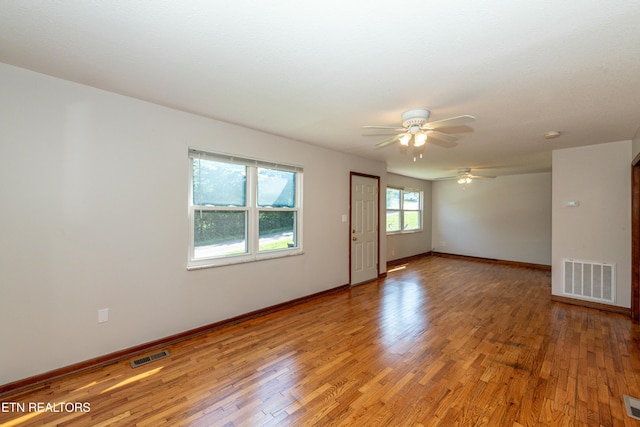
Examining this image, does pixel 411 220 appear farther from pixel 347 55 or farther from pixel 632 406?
pixel 347 55

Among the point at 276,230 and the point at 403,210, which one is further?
the point at 403,210

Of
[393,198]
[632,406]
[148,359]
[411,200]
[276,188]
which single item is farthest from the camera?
[411,200]

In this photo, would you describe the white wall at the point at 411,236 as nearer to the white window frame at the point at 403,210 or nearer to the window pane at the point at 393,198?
the white window frame at the point at 403,210

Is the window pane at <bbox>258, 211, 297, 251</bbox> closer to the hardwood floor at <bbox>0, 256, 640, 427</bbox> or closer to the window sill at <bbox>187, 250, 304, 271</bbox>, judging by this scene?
the window sill at <bbox>187, 250, 304, 271</bbox>

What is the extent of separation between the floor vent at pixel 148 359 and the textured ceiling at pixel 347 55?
245 centimetres

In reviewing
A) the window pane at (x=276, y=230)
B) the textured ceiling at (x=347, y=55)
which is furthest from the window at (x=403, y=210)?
the textured ceiling at (x=347, y=55)

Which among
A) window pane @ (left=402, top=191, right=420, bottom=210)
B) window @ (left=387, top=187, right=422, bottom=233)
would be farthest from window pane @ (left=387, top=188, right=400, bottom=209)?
window pane @ (left=402, top=191, right=420, bottom=210)

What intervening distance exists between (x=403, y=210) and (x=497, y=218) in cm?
248

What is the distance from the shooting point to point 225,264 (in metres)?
3.30

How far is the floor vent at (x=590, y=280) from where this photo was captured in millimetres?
3951

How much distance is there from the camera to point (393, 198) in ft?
24.0

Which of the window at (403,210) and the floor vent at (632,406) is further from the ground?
the window at (403,210)

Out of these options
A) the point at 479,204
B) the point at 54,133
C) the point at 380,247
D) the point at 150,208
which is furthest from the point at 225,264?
the point at 479,204

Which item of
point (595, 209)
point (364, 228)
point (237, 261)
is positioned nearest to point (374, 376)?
point (237, 261)
